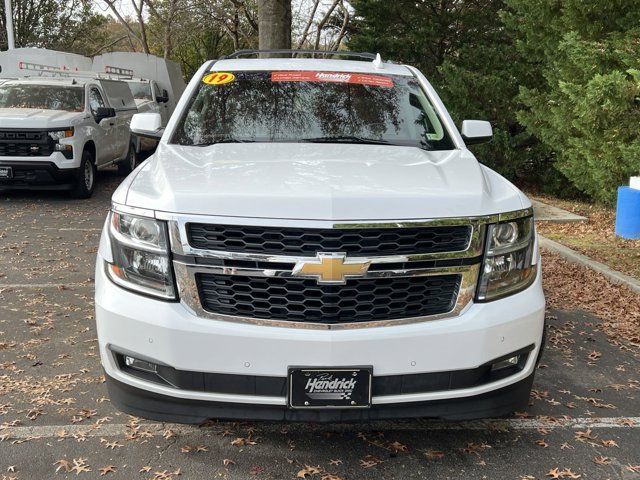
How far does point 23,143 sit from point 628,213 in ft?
28.6

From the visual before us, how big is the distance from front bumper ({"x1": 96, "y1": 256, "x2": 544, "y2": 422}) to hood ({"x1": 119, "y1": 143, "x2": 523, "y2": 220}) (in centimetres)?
46

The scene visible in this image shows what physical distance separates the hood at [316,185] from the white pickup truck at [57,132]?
7487mm

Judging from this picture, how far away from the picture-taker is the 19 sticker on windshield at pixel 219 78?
4505 mm

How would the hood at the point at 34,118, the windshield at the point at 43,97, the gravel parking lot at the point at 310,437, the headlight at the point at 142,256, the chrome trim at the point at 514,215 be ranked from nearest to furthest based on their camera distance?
the headlight at the point at 142,256 < the chrome trim at the point at 514,215 < the gravel parking lot at the point at 310,437 < the hood at the point at 34,118 < the windshield at the point at 43,97

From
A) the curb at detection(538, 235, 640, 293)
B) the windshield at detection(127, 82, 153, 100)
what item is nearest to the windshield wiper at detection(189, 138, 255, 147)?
the curb at detection(538, 235, 640, 293)

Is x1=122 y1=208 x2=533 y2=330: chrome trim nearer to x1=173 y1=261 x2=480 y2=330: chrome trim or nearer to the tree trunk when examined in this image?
x1=173 y1=261 x2=480 y2=330: chrome trim

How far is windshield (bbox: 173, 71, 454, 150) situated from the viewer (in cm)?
408

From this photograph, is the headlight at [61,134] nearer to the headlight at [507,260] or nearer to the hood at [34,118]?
the hood at [34,118]

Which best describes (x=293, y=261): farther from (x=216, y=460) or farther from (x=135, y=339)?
(x=216, y=460)

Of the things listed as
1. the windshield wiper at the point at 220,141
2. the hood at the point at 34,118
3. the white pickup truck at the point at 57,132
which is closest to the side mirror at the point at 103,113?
the white pickup truck at the point at 57,132

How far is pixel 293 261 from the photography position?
272 centimetres

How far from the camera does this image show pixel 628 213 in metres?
7.85

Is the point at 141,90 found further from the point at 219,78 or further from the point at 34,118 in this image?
the point at 219,78

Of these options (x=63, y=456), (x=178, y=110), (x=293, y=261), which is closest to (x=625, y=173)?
(x=178, y=110)
